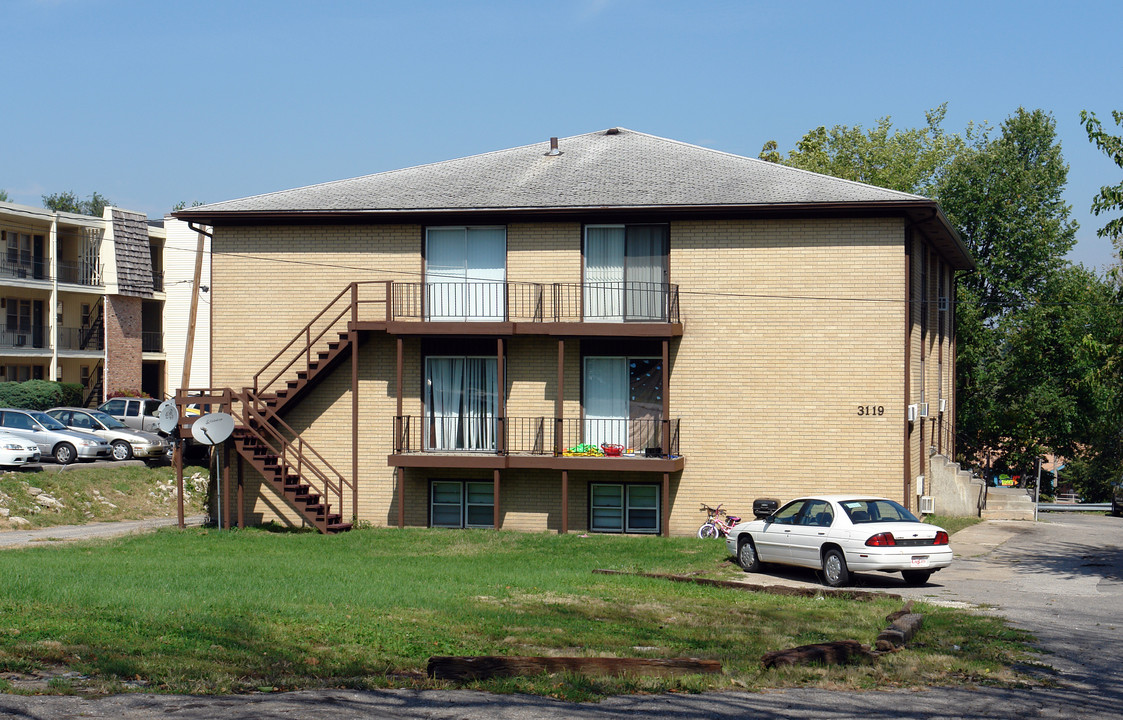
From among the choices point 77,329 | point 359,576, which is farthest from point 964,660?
point 77,329

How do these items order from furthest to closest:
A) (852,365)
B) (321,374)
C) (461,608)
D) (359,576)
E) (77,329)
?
(77,329) → (321,374) → (852,365) → (359,576) → (461,608)

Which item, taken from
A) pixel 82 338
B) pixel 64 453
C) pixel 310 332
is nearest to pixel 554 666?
pixel 310 332

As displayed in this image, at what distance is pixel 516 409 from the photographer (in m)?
25.6

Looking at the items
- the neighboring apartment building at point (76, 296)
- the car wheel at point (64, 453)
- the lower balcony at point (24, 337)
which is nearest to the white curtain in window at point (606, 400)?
the car wheel at point (64, 453)

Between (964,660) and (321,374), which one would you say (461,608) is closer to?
(964,660)

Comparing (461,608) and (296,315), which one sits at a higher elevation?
(296,315)

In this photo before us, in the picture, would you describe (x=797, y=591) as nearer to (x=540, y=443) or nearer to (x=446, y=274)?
(x=540, y=443)

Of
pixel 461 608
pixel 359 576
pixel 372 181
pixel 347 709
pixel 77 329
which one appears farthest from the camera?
pixel 77 329

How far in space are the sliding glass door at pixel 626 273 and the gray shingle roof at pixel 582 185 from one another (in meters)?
0.85

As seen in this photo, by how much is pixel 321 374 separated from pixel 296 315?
151 cm

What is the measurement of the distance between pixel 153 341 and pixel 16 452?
2984cm

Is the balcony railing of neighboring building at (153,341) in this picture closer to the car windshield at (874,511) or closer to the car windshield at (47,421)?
the car windshield at (47,421)

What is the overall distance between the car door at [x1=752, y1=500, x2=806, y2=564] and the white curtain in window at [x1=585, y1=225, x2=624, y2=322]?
7602 millimetres

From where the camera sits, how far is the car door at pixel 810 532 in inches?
691
